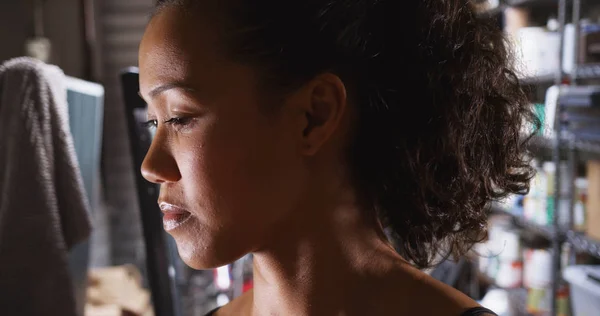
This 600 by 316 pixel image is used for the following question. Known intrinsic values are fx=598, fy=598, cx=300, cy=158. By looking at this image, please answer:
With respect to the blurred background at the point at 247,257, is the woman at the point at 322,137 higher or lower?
higher

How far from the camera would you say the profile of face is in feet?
2.27

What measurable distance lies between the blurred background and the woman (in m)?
0.25

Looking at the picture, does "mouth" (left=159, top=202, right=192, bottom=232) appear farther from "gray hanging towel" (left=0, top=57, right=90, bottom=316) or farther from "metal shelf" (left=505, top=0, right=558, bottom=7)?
"metal shelf" (left=505, top=0, right=558, bottom=7)

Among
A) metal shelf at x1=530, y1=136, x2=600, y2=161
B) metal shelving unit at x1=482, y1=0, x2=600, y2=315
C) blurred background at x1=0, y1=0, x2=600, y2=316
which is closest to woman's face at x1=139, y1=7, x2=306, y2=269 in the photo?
blurred background at x1=0, y1=0, x2=600, y2=316

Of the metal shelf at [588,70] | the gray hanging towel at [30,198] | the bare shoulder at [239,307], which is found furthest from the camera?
the metal shelf at [588,70]

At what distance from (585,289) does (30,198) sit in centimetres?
178

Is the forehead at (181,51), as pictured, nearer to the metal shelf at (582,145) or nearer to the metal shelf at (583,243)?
the metal shelf at (582,145)

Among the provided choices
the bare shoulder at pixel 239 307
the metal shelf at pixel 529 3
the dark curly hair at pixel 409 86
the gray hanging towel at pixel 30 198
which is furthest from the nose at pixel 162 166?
the metal shelf at pixel 529 3

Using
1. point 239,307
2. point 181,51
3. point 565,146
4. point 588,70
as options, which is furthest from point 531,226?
point 181,51

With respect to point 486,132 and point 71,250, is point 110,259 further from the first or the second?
point 486,132

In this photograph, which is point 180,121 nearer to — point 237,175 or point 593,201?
point 237,175

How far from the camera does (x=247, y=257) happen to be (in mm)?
2076

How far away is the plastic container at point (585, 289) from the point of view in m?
2.00

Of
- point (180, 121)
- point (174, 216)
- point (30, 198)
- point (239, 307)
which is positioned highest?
point (180, 121)
